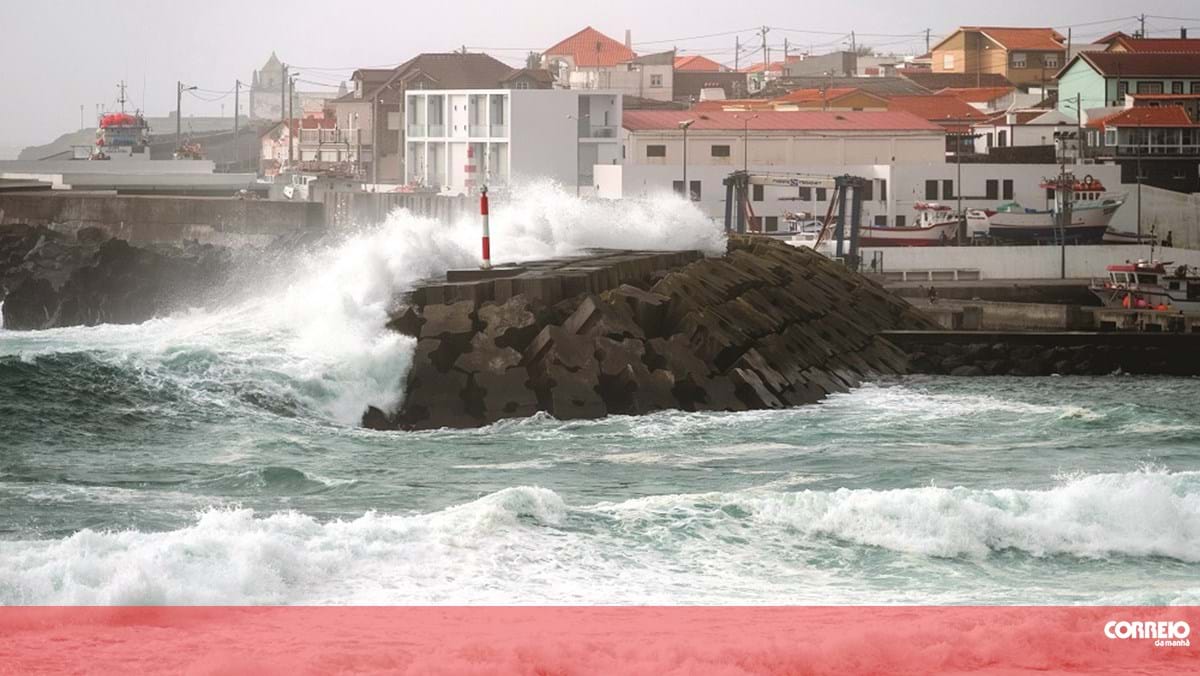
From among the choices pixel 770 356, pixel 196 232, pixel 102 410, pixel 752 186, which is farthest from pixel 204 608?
pixel 752 186

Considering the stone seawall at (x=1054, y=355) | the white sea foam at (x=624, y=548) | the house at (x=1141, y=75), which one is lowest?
the white sea foam at (x=624, y=548)

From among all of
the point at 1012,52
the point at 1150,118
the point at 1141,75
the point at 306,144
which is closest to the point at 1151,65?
the point at 1141,75

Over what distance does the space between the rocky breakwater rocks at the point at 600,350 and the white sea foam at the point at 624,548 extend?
2.76 m

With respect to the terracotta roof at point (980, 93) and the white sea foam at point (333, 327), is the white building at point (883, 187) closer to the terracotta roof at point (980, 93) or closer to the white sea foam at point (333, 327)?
the white sea foam at point (333, 327)

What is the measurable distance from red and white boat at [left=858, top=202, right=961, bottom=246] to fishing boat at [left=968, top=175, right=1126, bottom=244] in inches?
26.2

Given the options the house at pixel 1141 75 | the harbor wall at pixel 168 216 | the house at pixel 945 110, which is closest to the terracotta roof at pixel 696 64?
the house at pixel 945 110

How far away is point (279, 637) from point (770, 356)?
7.22 m

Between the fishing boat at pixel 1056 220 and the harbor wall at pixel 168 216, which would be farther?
the fishing boat at pixel 1056 220

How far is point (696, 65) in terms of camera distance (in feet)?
144

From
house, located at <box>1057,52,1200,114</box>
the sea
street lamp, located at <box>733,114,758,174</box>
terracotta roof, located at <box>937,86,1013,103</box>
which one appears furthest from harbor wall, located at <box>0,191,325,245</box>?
terracotta roof, located at <box>937,86,1013,103</box>

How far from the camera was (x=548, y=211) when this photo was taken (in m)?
16.6

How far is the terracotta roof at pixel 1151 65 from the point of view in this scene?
32.7m

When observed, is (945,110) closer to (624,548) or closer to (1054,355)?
Answer: (1054,355)

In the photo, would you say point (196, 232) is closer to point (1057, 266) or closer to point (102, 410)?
point (1057, 266)
